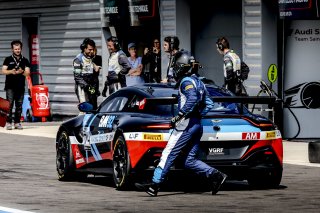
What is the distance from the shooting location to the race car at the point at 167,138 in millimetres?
14695

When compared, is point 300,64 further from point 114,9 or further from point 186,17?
point 114,9

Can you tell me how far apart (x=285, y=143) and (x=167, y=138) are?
31.6ft

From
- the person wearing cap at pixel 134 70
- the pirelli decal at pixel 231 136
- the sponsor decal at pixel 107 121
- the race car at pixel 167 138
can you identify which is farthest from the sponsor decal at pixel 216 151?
the person wearing cap at pixel 134 70

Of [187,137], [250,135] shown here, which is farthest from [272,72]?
[187,137]

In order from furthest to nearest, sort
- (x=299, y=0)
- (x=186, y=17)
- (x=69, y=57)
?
1. (x=69, y=57)
2. (x=186, y=17)
3. (x=299, y=0)

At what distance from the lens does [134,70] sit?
27266 millimetres

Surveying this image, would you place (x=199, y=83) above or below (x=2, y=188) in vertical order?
above

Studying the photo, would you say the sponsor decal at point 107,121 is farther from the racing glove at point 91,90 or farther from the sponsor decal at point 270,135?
the racing glove at point 91,90

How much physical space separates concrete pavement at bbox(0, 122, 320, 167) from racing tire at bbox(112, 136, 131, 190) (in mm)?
4921

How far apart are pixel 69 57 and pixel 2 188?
17.6 meters

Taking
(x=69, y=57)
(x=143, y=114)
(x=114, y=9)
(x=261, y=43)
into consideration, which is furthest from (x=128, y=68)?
(x=143, y=114)

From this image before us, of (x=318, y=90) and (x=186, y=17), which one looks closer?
(x=318, y=90)

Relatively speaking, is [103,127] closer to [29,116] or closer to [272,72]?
[272,72]

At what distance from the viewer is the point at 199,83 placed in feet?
47.9
